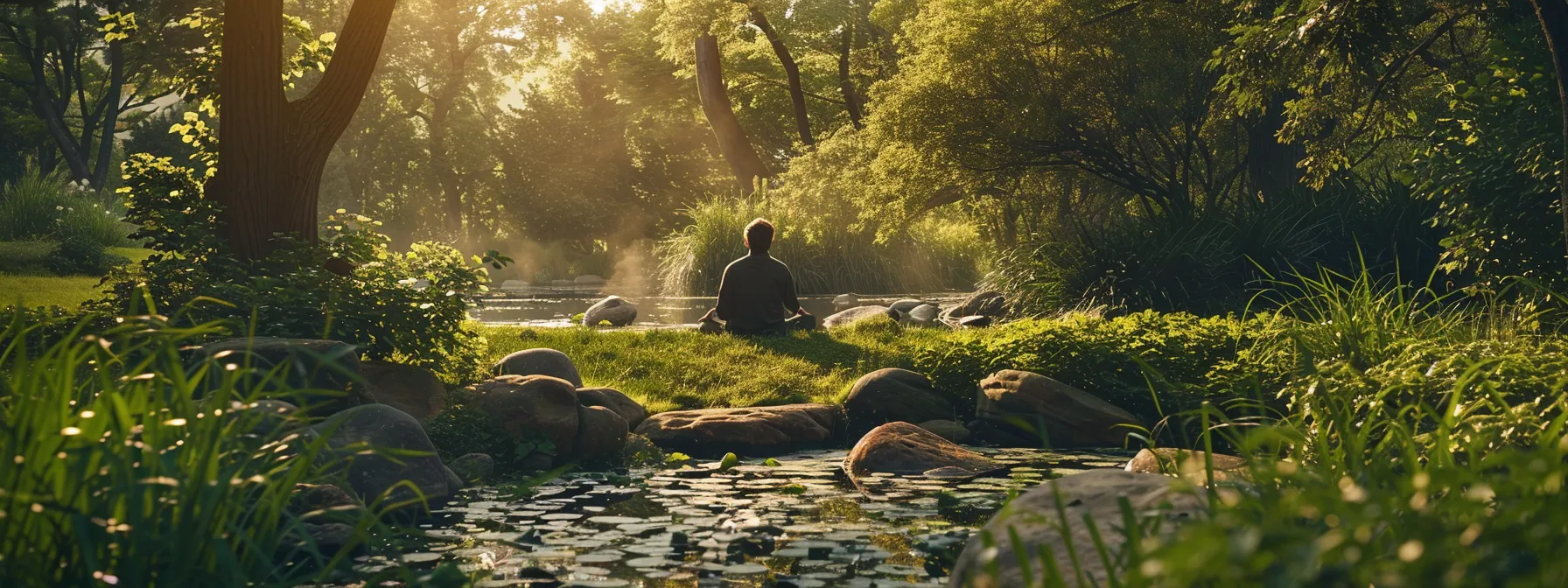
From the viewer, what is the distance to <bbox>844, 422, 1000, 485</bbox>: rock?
30.1 ft

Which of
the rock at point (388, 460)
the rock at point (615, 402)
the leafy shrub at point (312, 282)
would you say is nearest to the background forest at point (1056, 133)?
the leafy shrub at point (312, 282)

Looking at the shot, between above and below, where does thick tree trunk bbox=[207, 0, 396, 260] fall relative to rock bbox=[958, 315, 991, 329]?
above

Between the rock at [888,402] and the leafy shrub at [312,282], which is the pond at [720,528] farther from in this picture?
the leafy shrub at [312,282]

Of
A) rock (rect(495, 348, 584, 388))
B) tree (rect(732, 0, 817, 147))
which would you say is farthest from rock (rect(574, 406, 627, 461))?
tree (rect(732, 0, 817, 147))

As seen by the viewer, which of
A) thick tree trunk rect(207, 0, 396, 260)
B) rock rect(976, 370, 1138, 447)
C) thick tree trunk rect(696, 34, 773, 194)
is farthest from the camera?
thick tree trunk rect(696, 34, 773, 194)

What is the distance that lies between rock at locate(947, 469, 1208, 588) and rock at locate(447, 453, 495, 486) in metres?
4.89

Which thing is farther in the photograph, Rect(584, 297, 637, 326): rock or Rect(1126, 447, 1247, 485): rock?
Rect(584, 297, 637, 326): rock

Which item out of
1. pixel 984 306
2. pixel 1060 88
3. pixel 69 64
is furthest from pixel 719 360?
pixel 69 64

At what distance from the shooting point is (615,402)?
10.9 metres

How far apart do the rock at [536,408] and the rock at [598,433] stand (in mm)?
58

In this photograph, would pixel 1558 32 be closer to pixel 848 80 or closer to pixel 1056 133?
pixel 1056 133

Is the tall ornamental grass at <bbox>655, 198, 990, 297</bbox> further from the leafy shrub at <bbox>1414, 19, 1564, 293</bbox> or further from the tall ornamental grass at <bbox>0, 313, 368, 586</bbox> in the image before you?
the tall ornamental grass at <bbox>0, 313, 368, 586</bbox>

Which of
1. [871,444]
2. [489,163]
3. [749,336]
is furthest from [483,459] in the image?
[489,163]

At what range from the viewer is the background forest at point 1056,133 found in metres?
10.7
